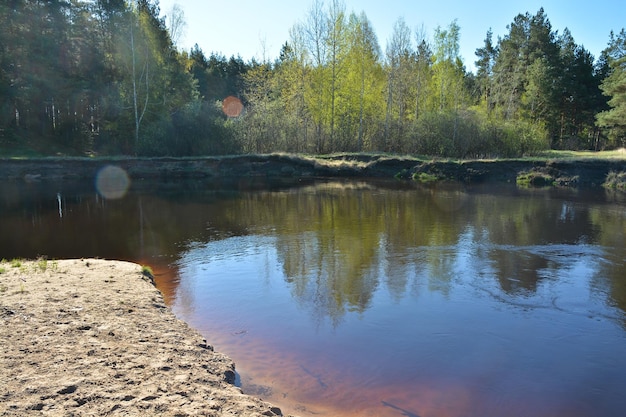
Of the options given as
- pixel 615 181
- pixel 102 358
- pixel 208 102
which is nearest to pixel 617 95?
pixel 615 181

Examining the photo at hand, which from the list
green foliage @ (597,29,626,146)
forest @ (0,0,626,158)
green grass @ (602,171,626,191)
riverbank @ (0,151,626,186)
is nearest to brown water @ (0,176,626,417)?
green grass @ (602,171,626,191)

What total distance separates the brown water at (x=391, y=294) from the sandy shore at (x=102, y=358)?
82 centimetres

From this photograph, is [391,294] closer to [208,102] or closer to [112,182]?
[112,182]

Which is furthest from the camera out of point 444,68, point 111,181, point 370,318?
point 444,68

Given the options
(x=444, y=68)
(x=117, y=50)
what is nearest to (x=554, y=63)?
(x=444, y=68)

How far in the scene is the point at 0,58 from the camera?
3178 cm

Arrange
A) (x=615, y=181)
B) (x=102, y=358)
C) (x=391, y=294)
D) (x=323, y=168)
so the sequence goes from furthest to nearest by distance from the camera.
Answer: (x=323, y=168)
(x=615, y=181)
(x=391, y=294)
(x=102, y=358)

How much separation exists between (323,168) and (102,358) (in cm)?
2878

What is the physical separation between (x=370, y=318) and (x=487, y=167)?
2533cm

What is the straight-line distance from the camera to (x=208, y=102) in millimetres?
36719

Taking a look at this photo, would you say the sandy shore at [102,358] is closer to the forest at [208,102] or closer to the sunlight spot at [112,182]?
the sunlight spot at [112,182]

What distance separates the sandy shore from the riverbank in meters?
25.2

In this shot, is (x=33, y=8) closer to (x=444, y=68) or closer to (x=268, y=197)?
(x=268, y=197)

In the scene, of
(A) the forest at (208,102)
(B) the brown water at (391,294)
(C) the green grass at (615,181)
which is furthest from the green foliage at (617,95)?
(B) the brown water at (391,294)
